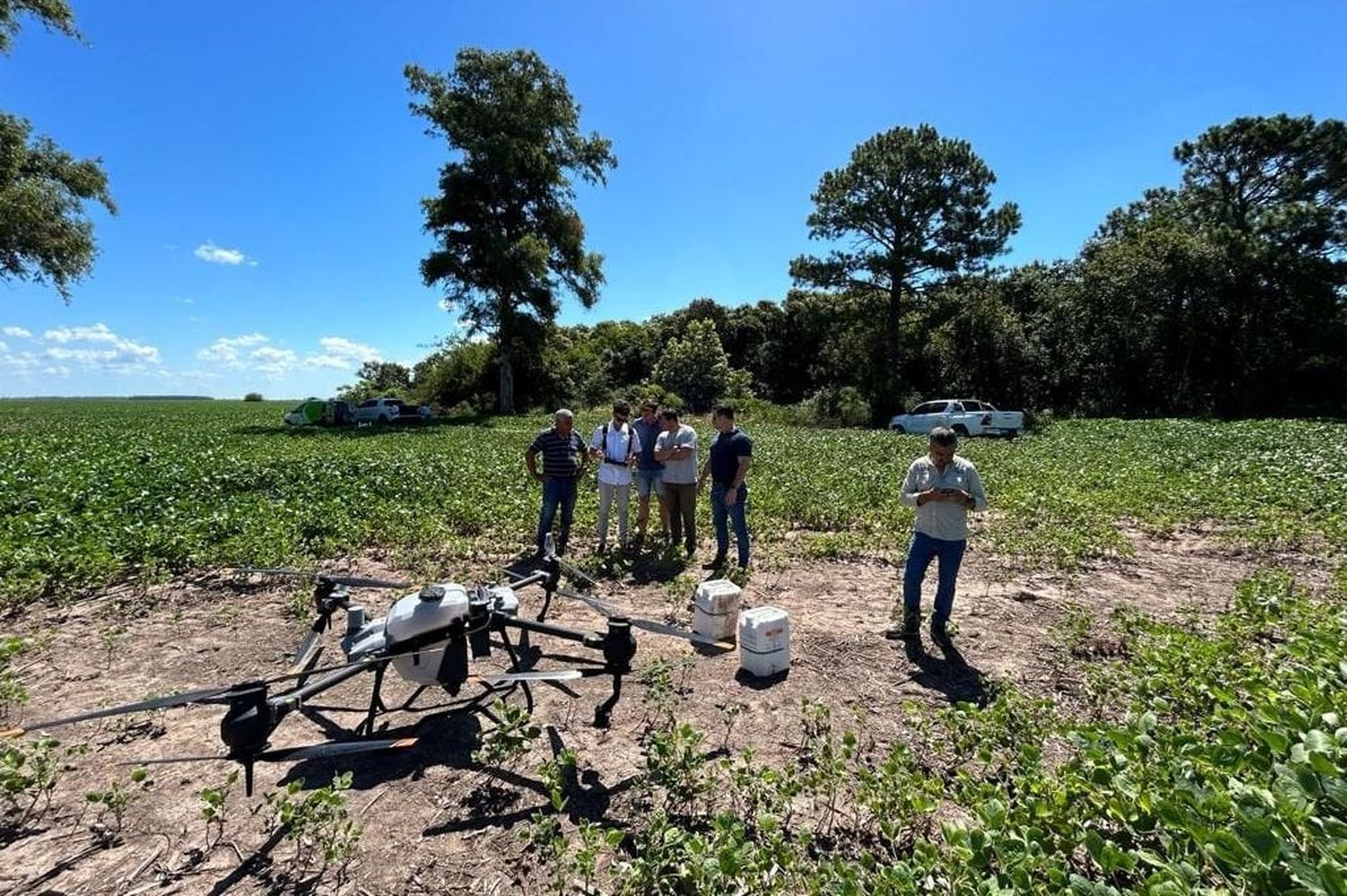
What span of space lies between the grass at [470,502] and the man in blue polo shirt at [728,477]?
1.49m

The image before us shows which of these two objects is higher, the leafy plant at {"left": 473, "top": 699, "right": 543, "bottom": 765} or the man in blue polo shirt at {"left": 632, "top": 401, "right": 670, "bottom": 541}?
the man in blue polo shirt at {"left": 632, "top": 401, "right": 670, "bottom": 541}

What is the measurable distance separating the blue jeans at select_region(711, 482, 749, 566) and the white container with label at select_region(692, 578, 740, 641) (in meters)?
1.99

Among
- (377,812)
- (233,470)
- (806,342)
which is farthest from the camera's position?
(806,342)

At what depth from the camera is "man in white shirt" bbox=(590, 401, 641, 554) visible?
837 centimetres

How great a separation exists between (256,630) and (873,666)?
550 centimetres

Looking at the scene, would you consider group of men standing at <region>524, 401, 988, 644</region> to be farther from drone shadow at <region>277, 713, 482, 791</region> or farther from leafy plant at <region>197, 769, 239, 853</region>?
leafy plant at <region>197, 769, 239, 853</region>

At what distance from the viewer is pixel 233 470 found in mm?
13172

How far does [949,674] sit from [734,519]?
117 inches

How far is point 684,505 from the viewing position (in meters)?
8.27

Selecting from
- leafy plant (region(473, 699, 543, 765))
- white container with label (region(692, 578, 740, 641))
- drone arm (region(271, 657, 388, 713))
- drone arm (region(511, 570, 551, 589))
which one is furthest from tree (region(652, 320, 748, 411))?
drone arm (region(271, 657, 388, 713))

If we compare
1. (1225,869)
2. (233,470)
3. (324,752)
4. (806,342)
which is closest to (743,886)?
(1225,869)

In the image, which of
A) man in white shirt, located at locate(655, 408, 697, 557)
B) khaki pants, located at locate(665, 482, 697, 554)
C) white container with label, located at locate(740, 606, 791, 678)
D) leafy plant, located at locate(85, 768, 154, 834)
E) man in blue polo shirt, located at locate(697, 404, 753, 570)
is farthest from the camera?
khaki pants, located at locate(665, 482, 697, 554)

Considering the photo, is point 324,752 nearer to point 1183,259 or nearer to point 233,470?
point 233,470

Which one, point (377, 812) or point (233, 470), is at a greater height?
point (233, 470)
